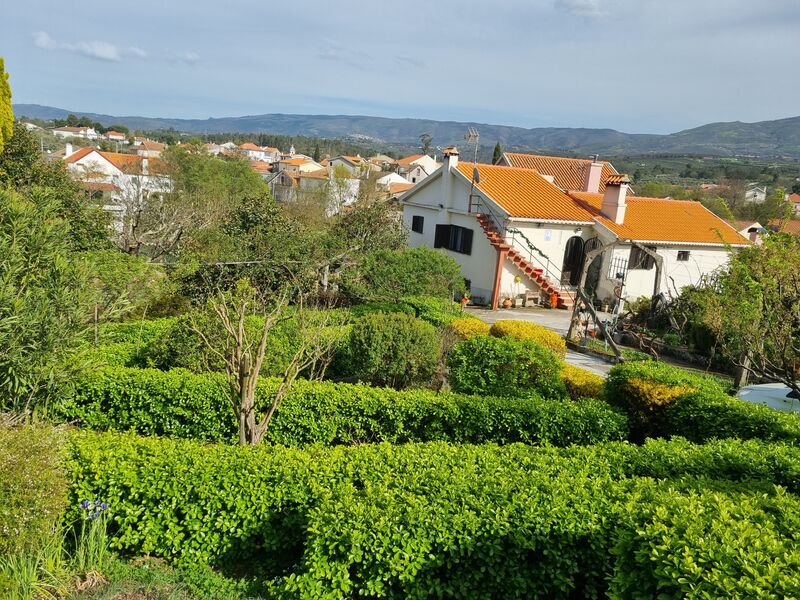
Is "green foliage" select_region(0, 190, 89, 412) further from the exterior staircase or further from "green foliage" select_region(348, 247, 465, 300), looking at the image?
the exterior staircase

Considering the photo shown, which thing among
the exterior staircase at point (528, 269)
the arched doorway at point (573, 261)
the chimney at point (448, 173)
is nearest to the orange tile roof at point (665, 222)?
the arched doorway at point (573, 261)

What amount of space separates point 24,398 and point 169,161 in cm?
5209

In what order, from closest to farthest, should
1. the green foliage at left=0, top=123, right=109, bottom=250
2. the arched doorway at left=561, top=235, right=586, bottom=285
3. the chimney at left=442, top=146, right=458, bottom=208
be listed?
the green foliage at left=0, top=123, right=109, bottom=250 → the arched doorway at left=561, top=235, right=586, bottom=285 → the chimney at left=442, top=146, right=458, bottom=208

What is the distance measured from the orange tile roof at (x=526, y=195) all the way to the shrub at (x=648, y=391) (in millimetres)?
14401

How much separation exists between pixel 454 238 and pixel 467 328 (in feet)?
43.7

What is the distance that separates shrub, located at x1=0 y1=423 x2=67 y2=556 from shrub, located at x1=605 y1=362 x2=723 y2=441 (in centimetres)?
900

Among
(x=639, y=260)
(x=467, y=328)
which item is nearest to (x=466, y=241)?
(x=639, y=260)

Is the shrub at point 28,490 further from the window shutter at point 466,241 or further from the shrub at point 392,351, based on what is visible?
the window shutter at point 466,241

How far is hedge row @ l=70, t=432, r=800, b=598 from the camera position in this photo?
4984 millimetres

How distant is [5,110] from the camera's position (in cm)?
2258

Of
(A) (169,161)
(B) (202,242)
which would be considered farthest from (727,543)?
(A) (169,161)

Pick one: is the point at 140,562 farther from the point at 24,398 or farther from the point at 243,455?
the point at 24,398

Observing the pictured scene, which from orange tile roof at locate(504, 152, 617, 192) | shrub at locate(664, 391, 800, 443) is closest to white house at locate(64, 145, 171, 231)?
shrub at locate(664, 391, 800, 443)

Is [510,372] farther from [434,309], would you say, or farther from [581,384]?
[434,309]
